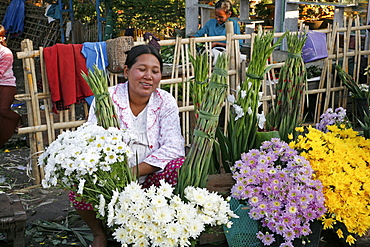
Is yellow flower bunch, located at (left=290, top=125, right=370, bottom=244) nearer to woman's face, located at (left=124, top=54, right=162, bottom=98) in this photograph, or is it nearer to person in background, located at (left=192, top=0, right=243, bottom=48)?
woman's face, located at (left=124, top=54, right=162, bottom=98)

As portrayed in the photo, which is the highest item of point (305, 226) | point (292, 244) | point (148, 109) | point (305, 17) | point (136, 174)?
point (305, 17)

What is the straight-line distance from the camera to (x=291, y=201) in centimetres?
258

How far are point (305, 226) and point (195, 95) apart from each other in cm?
105

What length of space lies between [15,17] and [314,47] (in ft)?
30.9

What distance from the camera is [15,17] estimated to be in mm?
12258

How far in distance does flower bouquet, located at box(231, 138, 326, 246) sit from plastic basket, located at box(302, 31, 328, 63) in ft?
7.87

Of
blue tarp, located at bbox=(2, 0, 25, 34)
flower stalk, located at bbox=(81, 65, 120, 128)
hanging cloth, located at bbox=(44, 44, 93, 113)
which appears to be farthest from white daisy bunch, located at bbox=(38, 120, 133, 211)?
blue tarp, located at bbox=(2, 0, 25, 34)

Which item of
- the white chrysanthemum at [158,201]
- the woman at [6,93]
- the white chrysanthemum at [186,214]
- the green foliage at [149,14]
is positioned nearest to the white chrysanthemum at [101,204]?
the white chrysanthemum at [158,201]

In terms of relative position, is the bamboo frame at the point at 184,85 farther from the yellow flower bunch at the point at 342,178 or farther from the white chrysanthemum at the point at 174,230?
the white chrysanthemum at the point at 174,230

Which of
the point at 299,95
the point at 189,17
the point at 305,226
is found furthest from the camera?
the point at 189,17

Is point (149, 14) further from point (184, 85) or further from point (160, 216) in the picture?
point (160, 216)

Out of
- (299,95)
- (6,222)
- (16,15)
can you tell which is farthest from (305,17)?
(16,15)

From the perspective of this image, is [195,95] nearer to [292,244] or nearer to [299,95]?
[299,95]

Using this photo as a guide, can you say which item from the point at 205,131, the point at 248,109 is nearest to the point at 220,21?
the point at 248,109
